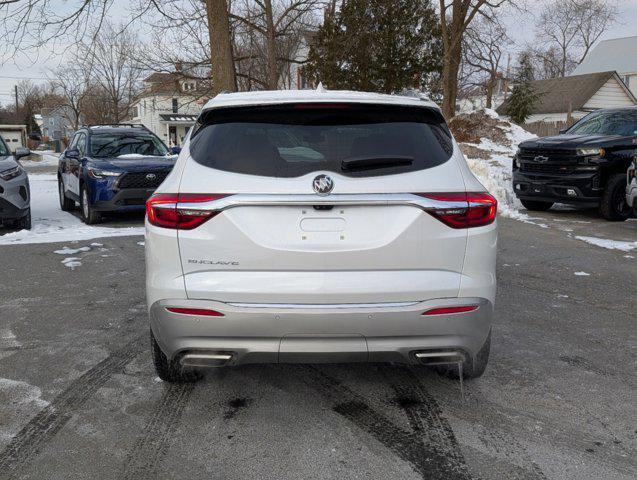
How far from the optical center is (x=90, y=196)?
1104 centimetres

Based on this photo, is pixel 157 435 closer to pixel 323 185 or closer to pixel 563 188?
pixel 323 185

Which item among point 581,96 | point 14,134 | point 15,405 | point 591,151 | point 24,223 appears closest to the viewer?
point 15,405

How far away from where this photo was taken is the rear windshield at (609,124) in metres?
11.9

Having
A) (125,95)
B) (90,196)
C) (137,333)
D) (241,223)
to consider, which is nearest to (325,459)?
(241,223)

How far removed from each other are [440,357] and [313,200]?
1.07 meters

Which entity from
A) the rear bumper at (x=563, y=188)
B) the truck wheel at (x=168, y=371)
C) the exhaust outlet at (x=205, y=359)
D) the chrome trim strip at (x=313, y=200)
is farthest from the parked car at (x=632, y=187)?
the exhaust outlet at (x=205, y=359)

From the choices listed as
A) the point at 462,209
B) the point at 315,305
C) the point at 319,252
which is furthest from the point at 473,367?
the point at 319,252

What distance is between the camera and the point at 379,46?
28.2 m

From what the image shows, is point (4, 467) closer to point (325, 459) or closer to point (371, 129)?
point (325, 459)

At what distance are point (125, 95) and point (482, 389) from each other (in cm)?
5907

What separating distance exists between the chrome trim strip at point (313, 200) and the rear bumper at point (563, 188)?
9.17 metres

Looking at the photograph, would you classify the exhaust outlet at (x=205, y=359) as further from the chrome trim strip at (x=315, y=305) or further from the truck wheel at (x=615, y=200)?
the truck wheel at (x=615, y=200)

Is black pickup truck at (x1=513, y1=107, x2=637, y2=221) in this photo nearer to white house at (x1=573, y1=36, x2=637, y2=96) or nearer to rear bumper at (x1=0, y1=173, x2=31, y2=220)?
rear bumper at (x1=0, y1=173, x2=31, y2=220)

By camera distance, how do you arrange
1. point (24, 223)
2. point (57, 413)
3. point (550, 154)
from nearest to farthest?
1. point (57, 413)
2. point (24, 223)
3. point (550, 154)
